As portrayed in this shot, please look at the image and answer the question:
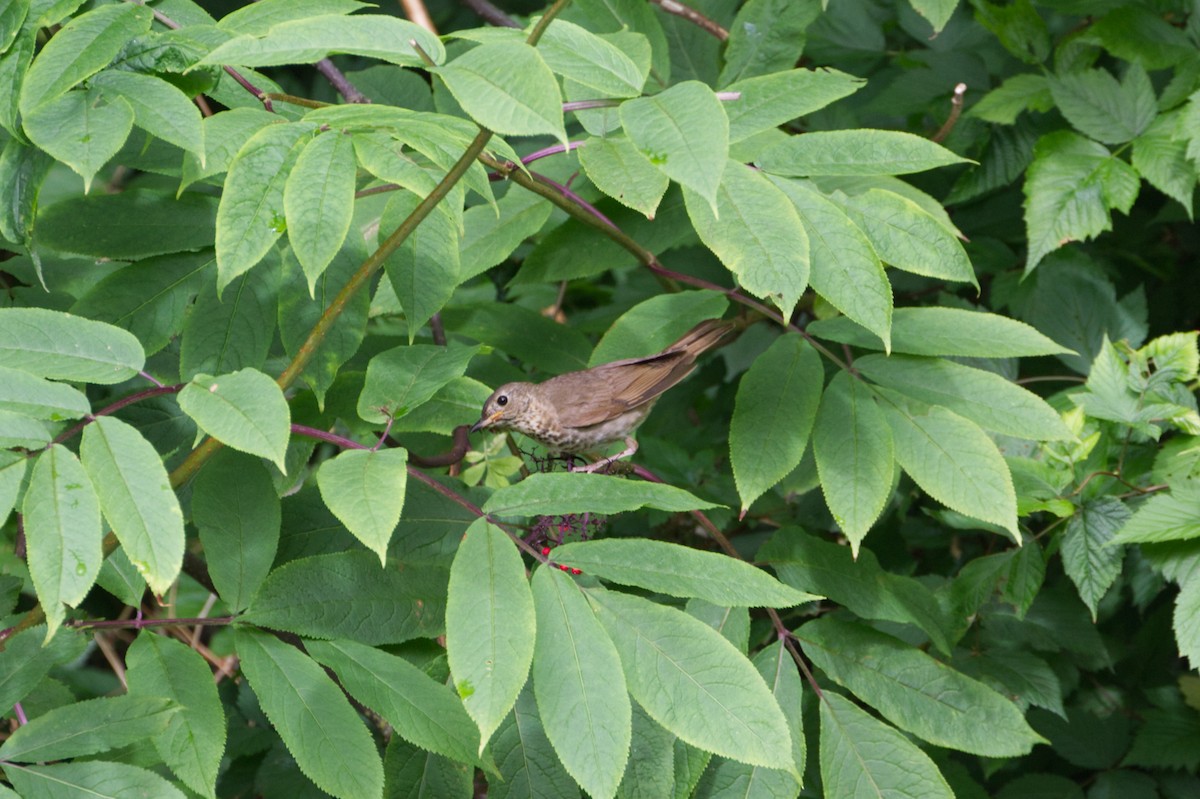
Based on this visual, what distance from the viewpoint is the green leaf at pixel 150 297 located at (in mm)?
2002

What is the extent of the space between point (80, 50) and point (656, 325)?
3.73 ft

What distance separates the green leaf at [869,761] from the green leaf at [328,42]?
129cm

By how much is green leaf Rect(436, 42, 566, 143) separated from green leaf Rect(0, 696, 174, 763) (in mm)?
956

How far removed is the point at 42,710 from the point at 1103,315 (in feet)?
8.99

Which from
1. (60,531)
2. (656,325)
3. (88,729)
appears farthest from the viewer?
(656,325)

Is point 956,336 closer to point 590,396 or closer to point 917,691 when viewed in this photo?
point 917,691

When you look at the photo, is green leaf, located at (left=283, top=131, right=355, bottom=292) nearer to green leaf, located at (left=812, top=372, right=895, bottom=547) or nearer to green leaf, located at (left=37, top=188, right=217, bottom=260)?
green leaf, located at (left=37, top=188, right=217, bottom=260)

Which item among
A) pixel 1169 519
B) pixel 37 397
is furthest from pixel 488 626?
pixel 1169 519

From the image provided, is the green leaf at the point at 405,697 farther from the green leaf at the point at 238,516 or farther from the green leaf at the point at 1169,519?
the green leaf at the point at 1169,519

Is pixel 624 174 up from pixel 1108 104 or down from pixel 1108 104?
up

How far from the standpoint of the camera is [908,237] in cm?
193

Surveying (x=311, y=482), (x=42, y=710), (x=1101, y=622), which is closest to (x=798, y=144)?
(x=311, y=482)

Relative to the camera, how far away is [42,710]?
203cm

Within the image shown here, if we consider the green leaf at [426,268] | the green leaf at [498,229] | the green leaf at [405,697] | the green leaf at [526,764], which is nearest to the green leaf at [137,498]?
the green leaf at [405,697]
